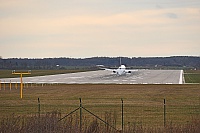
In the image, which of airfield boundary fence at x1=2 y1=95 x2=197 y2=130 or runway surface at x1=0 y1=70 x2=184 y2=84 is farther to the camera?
runway surface at x1=0 y1=70 x2=184 y2=84

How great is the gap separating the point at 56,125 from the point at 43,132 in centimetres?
85

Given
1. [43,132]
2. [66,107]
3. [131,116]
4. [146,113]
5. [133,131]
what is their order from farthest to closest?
[66,107] < [146,113] < [131,116] < [133,131] < [43,132]

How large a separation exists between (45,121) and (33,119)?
83cm

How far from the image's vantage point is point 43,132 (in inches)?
633

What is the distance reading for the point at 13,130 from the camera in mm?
16453

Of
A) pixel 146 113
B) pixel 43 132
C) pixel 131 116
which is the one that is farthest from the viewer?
pixel 146 113

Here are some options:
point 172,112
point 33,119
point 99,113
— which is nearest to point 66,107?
point 99,113

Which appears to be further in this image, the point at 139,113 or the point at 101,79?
the point at 101,79

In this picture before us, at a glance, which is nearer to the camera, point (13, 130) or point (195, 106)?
point (13, 130)

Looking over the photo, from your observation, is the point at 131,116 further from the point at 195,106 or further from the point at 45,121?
the point at 45,121

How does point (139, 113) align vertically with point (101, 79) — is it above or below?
above

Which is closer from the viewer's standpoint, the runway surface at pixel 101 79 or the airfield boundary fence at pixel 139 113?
the airfield boundary fence at pixel 139 113

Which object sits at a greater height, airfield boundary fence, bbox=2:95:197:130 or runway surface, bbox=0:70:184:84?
airfield boundary fence, bbox=2:95:197:130

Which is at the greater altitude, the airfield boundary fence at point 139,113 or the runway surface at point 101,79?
the airfield boundary fence at point 139,113
